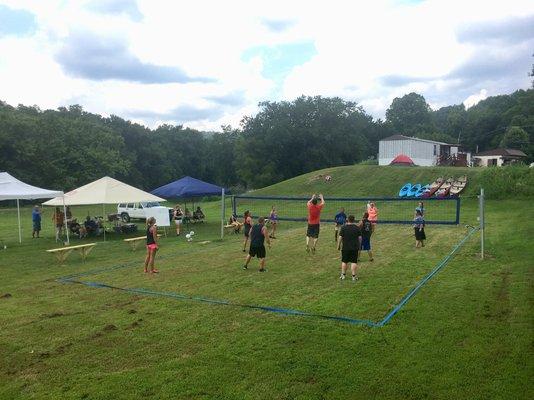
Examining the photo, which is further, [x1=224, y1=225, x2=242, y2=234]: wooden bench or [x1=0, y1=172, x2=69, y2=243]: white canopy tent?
[x1=224, y1=225, x2=242, y2=234]: wooden bench

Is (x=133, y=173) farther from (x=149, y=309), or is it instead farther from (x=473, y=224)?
(x=149, y=309)

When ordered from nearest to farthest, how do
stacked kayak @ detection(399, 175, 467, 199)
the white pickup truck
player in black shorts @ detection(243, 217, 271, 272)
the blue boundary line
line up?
the blue boundary line
player in black shorts @ detection(243, 217, 271, 272)
the white pickup truck
stacked kayak @ detection(399, 175, 467, 199)

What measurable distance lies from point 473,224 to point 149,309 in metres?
17.5

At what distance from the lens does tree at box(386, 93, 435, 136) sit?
10530 centimetres

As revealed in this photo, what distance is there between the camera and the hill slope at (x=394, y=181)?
31.0 meters

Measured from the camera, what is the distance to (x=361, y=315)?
8383 millimetres

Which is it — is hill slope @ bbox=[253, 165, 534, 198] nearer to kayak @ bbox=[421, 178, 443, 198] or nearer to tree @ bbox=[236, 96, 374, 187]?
kayak @ bbox=[421, 178, 443, 198]

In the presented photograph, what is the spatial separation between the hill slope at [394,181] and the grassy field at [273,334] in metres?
18.9

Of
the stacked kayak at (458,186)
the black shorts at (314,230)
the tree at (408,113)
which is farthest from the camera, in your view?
the tree at (408,113)

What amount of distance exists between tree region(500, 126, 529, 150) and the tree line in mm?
142

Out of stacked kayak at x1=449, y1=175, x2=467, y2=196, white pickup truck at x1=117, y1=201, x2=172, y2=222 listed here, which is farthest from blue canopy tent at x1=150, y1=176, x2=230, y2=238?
stacked kayak at x1=449, y1=175, x2=467, y2=196

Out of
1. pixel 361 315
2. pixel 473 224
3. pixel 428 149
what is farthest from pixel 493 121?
pixel 361 315

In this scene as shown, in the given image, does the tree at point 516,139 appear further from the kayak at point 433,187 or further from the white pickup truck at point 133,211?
the white pickup truck at point 133,211

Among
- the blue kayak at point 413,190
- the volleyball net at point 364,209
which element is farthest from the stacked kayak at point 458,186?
the blue kayak at point 413,190
